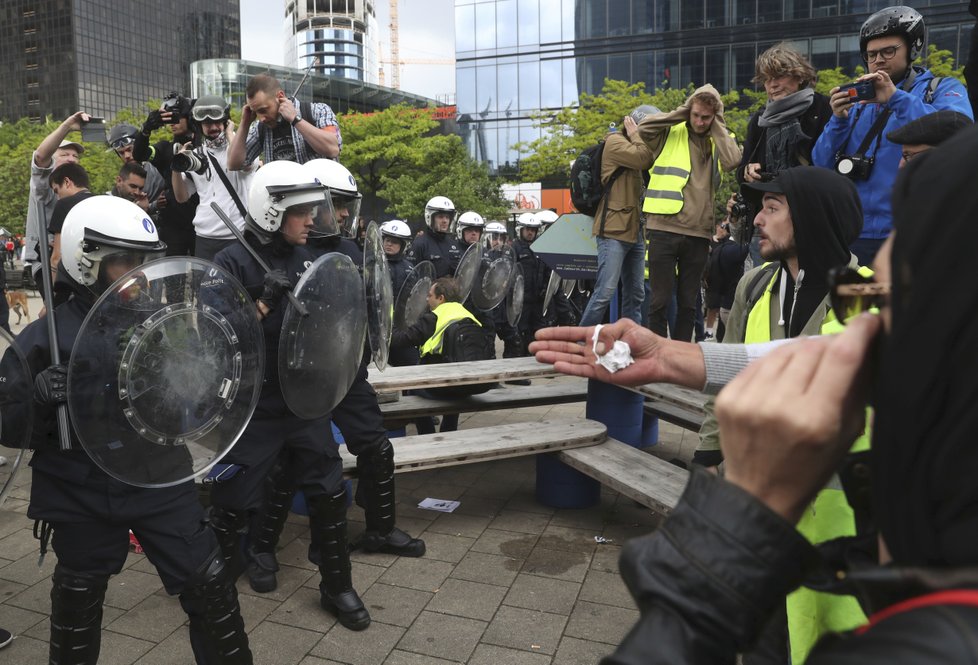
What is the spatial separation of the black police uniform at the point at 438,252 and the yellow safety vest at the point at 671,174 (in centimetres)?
326

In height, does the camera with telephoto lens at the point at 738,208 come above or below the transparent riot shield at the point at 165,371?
above

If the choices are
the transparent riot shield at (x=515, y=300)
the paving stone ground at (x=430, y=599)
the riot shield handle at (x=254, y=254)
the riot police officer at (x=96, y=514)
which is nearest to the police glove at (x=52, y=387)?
→ the riot police officer at (x=96, y=514)

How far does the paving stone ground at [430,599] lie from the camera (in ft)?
10.9

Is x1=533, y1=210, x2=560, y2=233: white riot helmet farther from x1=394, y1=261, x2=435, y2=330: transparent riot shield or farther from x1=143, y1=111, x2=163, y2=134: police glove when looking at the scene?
x1=143, y1=111, x2=163, y2=134: police glove

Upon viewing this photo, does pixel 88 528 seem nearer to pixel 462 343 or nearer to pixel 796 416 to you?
pixel 796 416

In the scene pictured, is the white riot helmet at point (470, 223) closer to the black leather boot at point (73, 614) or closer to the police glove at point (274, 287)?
the police glove at point (274, 287)

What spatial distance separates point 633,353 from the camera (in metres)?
1.79

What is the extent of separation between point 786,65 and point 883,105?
0.71 metres

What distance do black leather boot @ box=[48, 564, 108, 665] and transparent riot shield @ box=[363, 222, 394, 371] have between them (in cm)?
179

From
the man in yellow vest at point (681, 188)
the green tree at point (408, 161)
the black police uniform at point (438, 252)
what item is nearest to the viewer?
the man in yellow vest at point (681, 188)

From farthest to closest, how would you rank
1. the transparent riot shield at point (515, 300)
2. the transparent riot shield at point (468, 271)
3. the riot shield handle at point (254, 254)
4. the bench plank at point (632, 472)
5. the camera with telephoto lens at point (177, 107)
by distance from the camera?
1. the transparent riot shield at point (515, 300)
2. the transparent riot shield at point (468, 271)
3. the camera with telephoto lens at point (177, 107)
4. the bench plank at point (632, 472)
5. the riot shield handle at point (254, 254)

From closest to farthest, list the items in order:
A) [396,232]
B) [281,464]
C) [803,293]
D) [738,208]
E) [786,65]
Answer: [803,293]
[281,464]
[786,65]
[738,208]
[396,232]

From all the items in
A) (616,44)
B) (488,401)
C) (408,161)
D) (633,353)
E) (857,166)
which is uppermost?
(616,44)

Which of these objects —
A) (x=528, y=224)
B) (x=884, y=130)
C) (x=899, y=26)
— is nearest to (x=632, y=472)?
(x=884, y=130)
